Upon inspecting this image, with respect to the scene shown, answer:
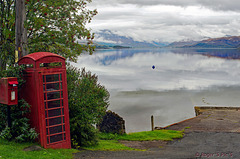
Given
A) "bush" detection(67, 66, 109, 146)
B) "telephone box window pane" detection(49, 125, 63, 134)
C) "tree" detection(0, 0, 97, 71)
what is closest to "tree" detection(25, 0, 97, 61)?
"tree" detection(0, 0, 97, 71)

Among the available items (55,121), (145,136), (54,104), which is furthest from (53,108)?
(145,136)

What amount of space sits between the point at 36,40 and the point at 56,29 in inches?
61.7

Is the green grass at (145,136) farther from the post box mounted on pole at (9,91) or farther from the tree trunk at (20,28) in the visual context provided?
the post box mounted on pole at (9,91)

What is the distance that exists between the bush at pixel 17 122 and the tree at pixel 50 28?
3.96 metres

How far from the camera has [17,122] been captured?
35.0ft

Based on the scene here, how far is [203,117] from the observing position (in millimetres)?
26578

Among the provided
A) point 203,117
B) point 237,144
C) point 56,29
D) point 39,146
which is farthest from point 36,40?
point 203,117

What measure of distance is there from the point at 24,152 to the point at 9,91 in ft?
8.27

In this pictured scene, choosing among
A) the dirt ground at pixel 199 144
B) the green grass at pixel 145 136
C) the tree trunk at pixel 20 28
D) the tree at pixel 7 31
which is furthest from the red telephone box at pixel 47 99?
the green grass at pixel 145 136

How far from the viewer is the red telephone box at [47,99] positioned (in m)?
10.4

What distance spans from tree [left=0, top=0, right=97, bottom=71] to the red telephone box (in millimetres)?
4306

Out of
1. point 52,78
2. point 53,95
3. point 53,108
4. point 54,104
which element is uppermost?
point 52,78

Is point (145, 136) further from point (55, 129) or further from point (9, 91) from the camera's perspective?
point (9, 91)

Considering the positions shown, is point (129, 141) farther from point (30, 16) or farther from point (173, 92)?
point (173, 92)
